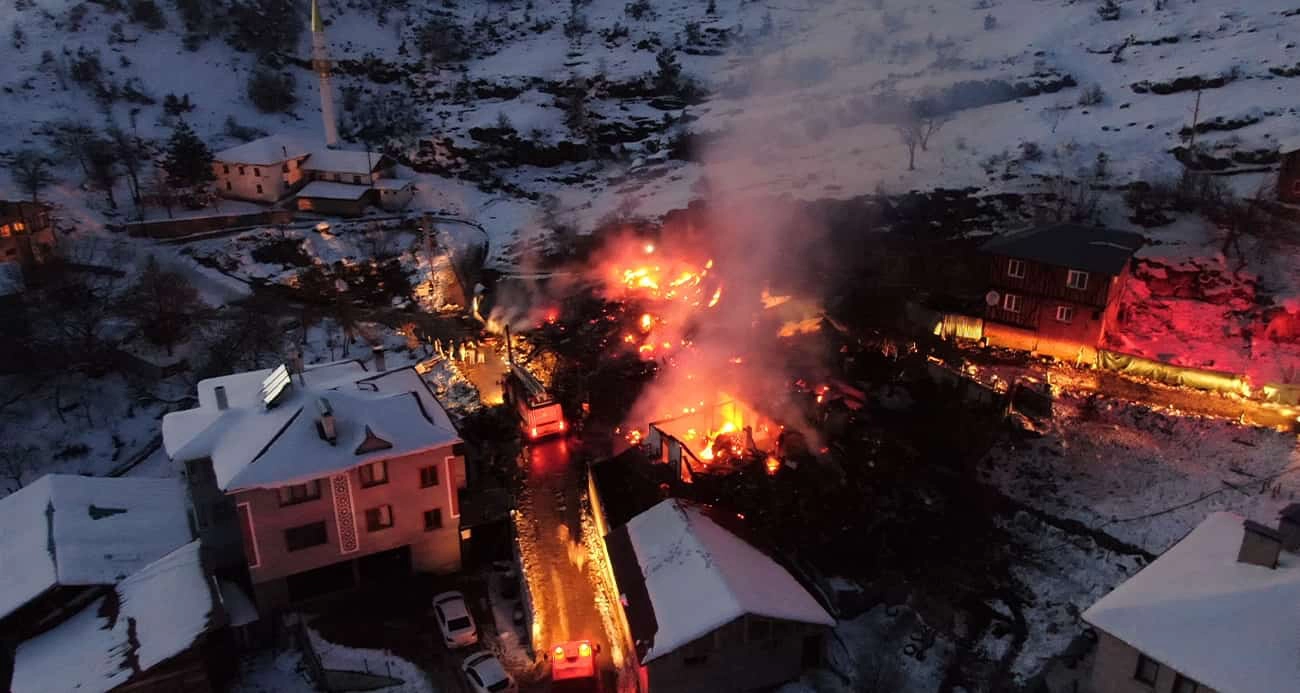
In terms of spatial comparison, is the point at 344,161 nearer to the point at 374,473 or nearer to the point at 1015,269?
the point at 374,473

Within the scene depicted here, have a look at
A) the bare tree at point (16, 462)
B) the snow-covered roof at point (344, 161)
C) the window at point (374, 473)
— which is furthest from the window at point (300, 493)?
the snow-covered roof at point (344, 161)

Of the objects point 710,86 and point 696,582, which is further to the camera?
point 710,86

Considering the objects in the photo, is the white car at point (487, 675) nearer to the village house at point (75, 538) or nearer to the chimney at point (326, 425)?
the chimney at point (326, 425)

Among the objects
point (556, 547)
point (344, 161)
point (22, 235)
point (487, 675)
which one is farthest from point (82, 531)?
point (344, 161)

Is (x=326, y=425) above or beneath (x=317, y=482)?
above

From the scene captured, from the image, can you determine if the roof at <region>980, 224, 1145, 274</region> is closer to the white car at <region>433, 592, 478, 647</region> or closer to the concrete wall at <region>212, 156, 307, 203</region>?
the white car at <region>433, 592, 478, 647</region>

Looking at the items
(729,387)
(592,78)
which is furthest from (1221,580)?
(592,78)

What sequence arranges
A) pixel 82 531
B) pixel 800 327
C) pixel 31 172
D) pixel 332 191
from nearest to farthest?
1. pixel 82 531
2. pixel 800 327
3. pixel 31 172
4. pixel 332 191
